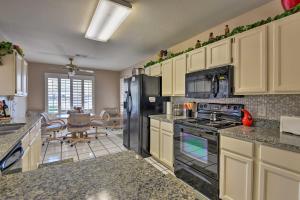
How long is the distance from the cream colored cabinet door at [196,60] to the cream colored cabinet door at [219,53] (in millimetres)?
91

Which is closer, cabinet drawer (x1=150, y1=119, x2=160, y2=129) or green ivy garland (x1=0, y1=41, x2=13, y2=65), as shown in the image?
green ivy garland (x1=0, y1=41, x2=13, y2=65)

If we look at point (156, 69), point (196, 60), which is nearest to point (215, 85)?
point (196, 60)

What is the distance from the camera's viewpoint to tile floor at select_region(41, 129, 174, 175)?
3188mm

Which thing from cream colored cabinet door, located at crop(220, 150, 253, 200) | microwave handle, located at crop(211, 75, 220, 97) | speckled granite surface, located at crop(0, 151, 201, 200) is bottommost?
cream colored cabinet door, located at crop(220, 150, 253, 200)

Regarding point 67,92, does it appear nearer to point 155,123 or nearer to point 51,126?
point 51,126

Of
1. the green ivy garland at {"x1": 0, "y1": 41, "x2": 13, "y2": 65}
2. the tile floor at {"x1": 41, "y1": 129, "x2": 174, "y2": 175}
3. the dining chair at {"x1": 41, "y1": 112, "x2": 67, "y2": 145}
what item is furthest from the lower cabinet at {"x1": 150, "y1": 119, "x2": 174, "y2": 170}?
the dining chair at {"x1": 41, "y1": 112, "x2": 67, "y2": 145}

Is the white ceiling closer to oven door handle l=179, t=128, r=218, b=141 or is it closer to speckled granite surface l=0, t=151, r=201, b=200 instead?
oven door handle l=179, t=128, r=218, b=141

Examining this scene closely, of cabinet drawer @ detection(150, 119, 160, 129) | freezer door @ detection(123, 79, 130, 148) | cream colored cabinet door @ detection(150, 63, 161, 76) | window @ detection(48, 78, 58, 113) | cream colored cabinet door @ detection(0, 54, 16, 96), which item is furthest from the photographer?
window @ detection(48, 78, 58, 113)

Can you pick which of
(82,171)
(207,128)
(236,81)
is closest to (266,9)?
(236,81)

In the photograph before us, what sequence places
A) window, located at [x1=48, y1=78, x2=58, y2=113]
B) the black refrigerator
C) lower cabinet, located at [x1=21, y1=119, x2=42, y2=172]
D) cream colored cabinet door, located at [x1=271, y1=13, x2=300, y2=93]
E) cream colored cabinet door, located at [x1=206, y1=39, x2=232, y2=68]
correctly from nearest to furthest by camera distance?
cream colored cabinet door, located at [x1=271, y1=13, x2=300, y2=93]
lower cabinet, located at [x1=21, y1=119, x2=42, y2=172]
cream colored cabinet door, located at [x1=206, y1=39, x2=232, y2=68]
the black refrigerator
window, located at [x1=48, y1=78, x2=58, y2=113]

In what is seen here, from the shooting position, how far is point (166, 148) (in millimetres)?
2707

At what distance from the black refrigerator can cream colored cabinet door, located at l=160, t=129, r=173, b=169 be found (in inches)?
18.9

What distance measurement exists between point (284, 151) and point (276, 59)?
36.3 inches

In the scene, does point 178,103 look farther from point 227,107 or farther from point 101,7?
point 101,7
